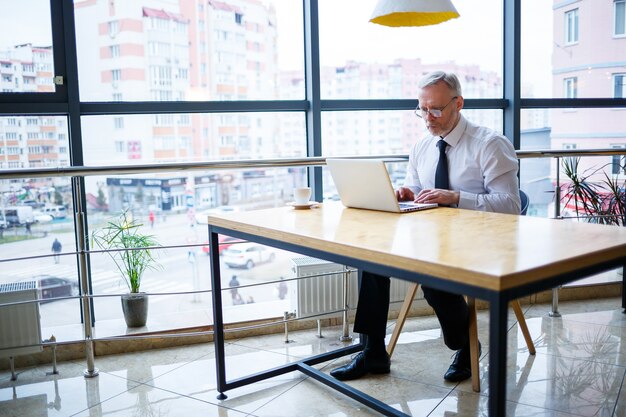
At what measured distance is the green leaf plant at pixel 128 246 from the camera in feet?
10.8

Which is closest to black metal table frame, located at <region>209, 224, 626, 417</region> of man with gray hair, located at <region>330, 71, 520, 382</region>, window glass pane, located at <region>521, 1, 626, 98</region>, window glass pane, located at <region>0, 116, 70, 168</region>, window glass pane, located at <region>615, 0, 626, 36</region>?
man with gray hair, located at <region>330, 71, 520, 382</region>

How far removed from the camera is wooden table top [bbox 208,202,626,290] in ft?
4.85

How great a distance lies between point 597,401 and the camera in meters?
2.50

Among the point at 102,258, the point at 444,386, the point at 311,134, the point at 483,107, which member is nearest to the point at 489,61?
the point at 483,107

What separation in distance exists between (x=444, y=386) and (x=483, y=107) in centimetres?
237

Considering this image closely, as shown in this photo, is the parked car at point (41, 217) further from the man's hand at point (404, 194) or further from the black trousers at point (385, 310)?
the man's hand at point (404, 194)

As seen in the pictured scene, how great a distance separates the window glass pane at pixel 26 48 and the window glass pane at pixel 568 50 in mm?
3130

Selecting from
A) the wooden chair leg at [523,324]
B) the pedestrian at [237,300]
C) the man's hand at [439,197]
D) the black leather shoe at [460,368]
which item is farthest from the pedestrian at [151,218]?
the wooden chair leg at [523,324]

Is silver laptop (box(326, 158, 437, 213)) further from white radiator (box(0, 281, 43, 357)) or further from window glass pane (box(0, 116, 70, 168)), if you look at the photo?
window glass pane (box(0, 116, 70, 168))

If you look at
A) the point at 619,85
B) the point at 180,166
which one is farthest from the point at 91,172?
the point at 619,85

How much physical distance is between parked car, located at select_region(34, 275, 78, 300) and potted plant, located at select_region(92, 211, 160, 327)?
0.29 m

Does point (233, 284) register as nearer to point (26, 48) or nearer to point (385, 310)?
point (385, 310)

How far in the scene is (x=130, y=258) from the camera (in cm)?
328

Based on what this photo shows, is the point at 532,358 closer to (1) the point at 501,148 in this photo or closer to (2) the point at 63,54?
(1) the point at 501,148
